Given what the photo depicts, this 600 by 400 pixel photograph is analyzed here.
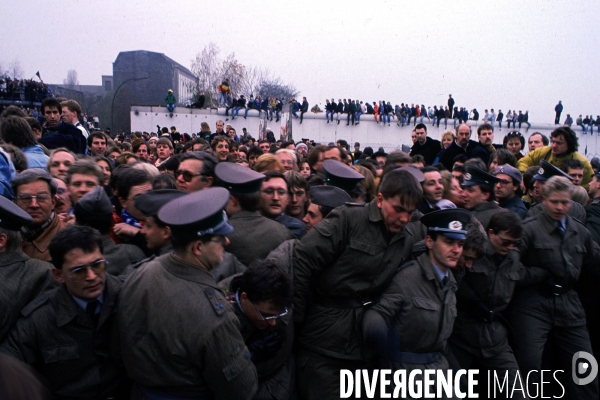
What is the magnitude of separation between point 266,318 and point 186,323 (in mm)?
601

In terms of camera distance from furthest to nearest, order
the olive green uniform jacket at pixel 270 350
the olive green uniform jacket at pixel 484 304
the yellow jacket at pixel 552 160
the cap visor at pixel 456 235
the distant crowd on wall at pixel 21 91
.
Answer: the distant crowd on wall at pixel 21 91
the yellow jacket at pixel 552 160
the olive green uniform jacket at pixel 484 304
the cap visor at pixel 456 235
the olive green uniform jacket at pixel 270 350

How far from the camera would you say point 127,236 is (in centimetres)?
323

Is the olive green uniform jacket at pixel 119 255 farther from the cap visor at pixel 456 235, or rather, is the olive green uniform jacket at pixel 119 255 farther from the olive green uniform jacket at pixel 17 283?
the cap visor at pixel 456 235

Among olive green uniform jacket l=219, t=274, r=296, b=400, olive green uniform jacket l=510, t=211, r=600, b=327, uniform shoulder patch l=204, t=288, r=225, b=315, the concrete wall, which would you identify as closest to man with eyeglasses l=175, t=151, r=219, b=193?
olive green uniform jacket l=219, t=274, r=296, b=400

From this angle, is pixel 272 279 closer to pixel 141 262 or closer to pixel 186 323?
pixel 186 323

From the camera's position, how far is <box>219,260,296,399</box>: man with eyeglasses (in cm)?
248

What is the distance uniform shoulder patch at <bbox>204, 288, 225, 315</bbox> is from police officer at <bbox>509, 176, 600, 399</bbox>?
296 cm

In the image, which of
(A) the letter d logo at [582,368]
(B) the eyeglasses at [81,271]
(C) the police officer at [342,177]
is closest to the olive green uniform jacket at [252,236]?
(C) the police officer at [342,177]

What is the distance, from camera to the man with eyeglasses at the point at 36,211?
117 inches

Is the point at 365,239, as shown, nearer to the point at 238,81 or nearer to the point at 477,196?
the point at 477,196

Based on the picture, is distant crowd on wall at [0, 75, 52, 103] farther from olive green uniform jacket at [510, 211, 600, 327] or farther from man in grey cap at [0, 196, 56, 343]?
olive green uniform jacket at [510, 211, 600, 327]

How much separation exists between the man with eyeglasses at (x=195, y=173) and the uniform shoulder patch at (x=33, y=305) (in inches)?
68.1

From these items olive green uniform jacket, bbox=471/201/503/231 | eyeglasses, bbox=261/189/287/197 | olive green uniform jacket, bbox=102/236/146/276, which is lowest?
olive green uniform jacket, bbox=102/236/146/276

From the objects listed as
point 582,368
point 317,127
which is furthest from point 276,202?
point 317,127
